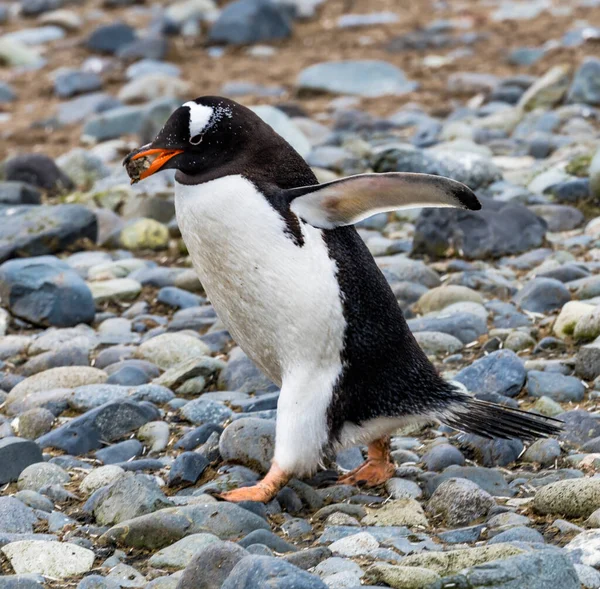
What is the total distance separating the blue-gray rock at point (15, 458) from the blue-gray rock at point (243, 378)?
3.05 feet

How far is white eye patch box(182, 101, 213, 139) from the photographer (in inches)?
126

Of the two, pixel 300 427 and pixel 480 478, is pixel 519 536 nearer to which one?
pixel 480 478

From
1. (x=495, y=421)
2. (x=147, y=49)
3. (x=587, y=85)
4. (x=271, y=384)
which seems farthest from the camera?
(x=147, y=49)

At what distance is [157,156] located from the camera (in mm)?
3291

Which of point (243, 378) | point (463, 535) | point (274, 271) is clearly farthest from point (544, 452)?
point (243, 378)

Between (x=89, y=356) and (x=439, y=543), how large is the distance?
7.26ft

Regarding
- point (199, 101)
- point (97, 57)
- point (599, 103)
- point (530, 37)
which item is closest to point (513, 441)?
point (199, 101)

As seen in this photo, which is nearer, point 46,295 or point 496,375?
point 496,375

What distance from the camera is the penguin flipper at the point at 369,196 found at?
300cm

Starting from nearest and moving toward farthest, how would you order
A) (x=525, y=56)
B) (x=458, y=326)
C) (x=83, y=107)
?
(x=458, y=326), (x=83, y=107), (x=525, y=56)

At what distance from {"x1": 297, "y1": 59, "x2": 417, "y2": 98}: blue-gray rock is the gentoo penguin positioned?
6475mm

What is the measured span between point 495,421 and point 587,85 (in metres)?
5.70

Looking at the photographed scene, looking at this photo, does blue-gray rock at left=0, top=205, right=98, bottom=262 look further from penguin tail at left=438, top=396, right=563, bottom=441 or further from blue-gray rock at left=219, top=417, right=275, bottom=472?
penguin tail at left=438, top=396, right=563, bottom=441

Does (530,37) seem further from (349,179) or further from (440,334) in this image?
(349,179)
